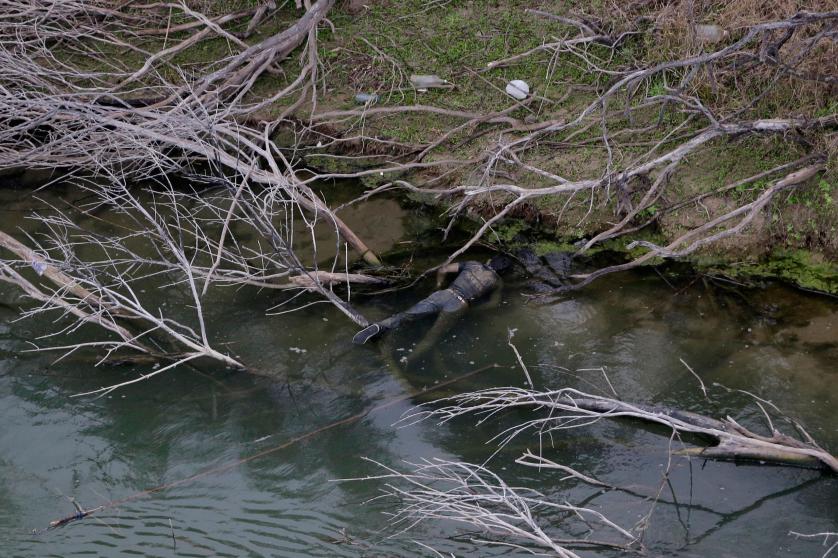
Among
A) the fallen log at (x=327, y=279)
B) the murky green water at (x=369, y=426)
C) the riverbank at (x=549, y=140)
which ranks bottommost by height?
the murky green water at (x=369, y=426)

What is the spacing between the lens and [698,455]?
535cm

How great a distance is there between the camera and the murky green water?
4992 mm

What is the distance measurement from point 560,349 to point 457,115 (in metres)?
2.92

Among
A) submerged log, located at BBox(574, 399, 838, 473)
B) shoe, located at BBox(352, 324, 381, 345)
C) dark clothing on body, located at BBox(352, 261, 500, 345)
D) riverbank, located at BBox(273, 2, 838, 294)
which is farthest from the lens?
riverbank, located at BBox(273, 2, 838, 294)

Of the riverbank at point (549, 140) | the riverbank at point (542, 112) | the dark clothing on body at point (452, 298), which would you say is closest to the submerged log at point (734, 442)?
the riverbank at point (542, 112)

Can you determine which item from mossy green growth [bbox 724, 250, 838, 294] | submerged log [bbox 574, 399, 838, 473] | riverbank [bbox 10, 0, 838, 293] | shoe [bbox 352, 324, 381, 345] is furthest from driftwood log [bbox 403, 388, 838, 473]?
mossy green growth [bbox 724, 250, 838, 294]

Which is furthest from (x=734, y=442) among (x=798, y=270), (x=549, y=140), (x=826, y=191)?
(x=549, y=140)

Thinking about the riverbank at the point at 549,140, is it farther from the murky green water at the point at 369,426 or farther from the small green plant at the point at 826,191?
the murky green water at the point at 369,426

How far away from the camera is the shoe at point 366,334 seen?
21.4 feet

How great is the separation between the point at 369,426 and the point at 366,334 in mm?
900

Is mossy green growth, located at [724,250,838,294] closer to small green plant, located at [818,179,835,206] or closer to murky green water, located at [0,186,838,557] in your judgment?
murky green water, located at [0,186,838,557]

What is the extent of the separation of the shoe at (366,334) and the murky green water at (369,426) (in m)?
0.09

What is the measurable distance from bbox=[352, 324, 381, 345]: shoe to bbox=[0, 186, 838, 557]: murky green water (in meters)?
0.09

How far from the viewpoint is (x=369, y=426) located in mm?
5852
